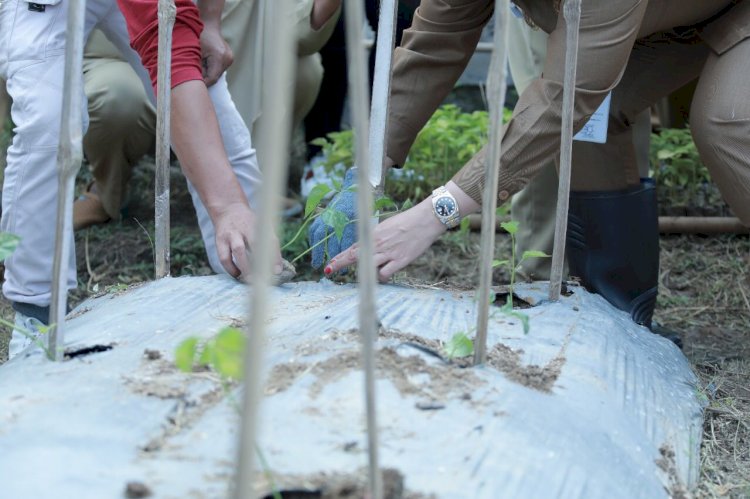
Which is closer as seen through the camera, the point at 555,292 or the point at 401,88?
the point at 555,292

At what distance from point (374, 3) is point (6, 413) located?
2.22 metres

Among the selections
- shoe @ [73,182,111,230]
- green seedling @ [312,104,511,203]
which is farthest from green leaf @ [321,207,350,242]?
shoe @ [73,182,111,230]

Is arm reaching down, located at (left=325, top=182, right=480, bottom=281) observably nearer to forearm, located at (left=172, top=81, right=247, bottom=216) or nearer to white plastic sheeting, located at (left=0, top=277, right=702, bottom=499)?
white plastic sheeting, located at (left=0, top=277, right=702, bottom=499)

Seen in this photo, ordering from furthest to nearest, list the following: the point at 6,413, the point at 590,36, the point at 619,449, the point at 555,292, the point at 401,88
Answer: the point at 401,88 → the point at 555,292 → the point at 590,36 → the point at 619,449 → the point at 6,413

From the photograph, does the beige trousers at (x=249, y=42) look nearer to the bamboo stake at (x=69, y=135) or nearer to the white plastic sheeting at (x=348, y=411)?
the white plastic sheeting at (x=348, y=411)

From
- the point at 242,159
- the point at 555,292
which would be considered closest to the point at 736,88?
the point at 555,292

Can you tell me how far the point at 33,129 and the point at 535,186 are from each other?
4.44 feet

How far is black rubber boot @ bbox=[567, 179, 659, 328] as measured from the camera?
2.20 meters

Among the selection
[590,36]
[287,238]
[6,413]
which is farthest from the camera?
[287,238]

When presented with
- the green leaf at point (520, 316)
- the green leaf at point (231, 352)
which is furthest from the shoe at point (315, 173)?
the green leaf at point (231, 352)

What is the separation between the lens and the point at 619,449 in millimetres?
1323

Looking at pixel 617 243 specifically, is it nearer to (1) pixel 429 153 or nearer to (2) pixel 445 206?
(2) pixel 445 206

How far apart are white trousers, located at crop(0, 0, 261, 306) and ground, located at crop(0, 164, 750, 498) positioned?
229 mm

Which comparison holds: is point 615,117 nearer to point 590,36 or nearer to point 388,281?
point 590,36
